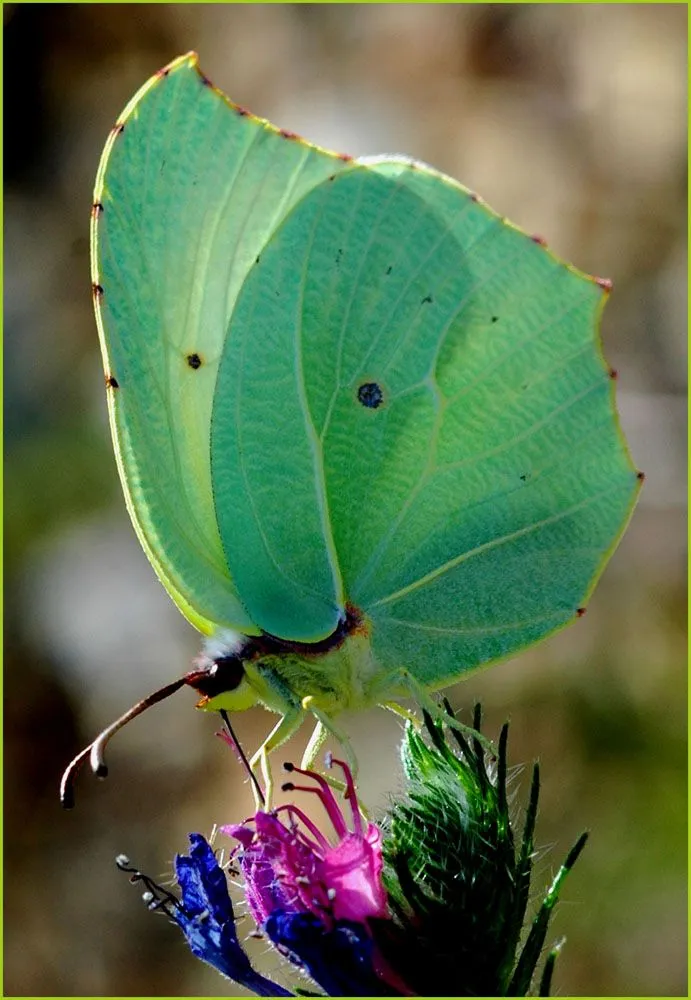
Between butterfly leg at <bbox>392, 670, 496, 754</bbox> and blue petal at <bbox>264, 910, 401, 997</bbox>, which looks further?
butterfly leg at <bbox>392, 670, 496, 754</bbox>

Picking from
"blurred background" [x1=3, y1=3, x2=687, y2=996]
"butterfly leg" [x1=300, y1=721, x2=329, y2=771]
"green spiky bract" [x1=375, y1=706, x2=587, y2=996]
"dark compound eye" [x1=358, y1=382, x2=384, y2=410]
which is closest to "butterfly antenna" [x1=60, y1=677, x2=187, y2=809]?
"butterfly leg" [x1=300, y1=721, x2=329, y2=771]

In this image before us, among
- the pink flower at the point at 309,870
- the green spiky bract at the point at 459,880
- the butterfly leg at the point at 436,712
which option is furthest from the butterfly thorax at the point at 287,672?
the pink flower at the point at 309,870

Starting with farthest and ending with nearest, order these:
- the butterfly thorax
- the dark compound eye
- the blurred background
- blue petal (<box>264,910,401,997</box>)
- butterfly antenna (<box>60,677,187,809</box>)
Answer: the blurred background → the dark compound eye → the butterfly thorax → butterfly antenna (<box>60,677,187,809</box>) → blue petal (<box>264,910,401,997</box>)

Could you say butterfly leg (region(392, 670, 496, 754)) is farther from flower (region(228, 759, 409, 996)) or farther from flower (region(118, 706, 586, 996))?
flower (region(228, 759, 409, 996))

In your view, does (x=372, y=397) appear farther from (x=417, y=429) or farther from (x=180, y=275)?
(x=180, y=275)

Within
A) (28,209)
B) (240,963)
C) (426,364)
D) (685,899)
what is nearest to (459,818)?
(240,963)

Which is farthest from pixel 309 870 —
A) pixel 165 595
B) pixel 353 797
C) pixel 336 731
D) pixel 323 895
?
pixel 165 595

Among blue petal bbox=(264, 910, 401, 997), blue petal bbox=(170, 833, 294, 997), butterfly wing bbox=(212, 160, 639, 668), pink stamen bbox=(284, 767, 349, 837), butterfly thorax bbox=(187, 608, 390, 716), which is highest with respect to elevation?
butterfly wing bbox=(212, 160, 639, 668)
